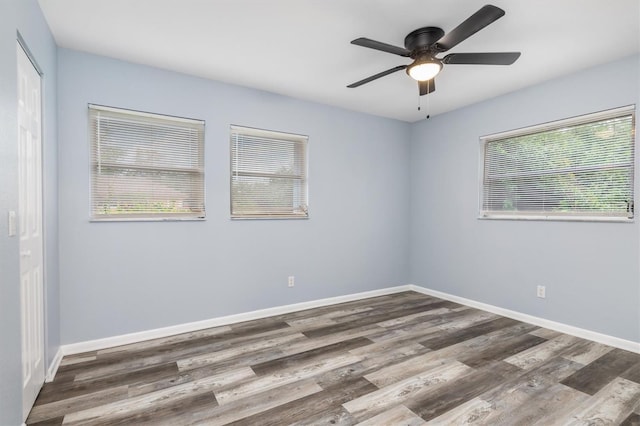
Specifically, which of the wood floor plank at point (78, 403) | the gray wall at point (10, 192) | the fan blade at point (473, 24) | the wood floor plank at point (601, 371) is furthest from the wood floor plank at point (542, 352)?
the gray wall at point (10, 192)

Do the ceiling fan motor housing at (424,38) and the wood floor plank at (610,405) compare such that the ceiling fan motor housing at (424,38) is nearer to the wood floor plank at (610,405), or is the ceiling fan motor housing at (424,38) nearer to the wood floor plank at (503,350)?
the wood floor plank at (503,350)

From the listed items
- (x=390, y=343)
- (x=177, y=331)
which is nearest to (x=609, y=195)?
(x=390, y=343)

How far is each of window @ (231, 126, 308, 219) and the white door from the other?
5.35ft

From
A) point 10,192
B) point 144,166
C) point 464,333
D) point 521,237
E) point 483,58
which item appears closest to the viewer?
point 10,192

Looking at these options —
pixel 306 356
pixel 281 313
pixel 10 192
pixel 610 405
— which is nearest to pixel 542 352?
pixel 610 405

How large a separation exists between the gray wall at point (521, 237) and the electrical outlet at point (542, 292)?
1.6 inches

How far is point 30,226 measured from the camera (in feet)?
6.51

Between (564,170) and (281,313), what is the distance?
337 centimetres

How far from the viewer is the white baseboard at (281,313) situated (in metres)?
2.75

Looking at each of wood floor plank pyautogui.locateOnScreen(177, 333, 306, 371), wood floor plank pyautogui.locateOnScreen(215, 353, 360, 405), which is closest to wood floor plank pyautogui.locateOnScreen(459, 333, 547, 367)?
wood floor plank pyautogui.locateOnScreen(215, 353, 360, 405)

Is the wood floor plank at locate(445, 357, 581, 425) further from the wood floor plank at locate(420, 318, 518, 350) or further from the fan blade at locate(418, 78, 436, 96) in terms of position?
the fan blade at locate(418, 78, 436, 96)

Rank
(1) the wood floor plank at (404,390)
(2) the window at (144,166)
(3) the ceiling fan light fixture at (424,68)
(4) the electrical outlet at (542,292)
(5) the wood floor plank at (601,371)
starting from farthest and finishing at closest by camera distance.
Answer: (4) the electrical outlet at (542,292) < (2) the window at (144,166) < (3) the ceiling fan light fixture at (424,68) < (5) the wood floor plank at (601,371) < (1) the wood floor plank at (404,390)

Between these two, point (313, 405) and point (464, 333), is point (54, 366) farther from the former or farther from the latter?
point (464, 333)

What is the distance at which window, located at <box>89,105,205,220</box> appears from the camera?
2.84 meters
